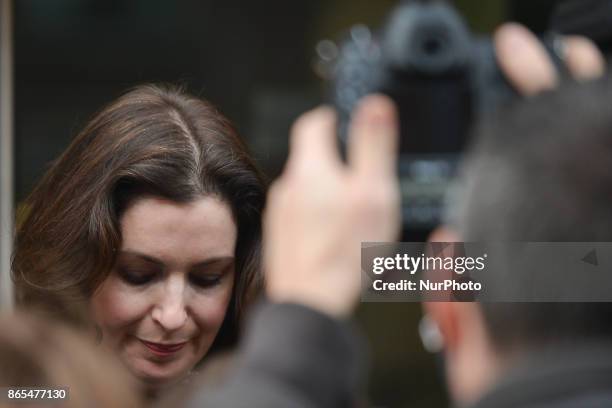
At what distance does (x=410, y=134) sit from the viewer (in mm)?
1132

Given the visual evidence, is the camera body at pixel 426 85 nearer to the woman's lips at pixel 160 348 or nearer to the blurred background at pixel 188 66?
the woman's lips at pixel 160 348

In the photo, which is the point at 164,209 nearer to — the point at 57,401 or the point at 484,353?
the point at 57,401

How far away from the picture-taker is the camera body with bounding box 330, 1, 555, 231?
1079 mm

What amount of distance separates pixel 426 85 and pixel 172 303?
0.50m

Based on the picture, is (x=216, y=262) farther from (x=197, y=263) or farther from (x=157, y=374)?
(x=157, y=374)

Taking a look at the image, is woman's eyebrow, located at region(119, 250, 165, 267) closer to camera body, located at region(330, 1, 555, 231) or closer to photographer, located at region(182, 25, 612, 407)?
camera body, located at region(330, 1, 555, 231)

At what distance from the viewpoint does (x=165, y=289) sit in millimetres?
1364

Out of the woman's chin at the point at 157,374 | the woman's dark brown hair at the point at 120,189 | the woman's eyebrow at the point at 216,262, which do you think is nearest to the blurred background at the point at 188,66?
the woman's dark brown hair at the point at 120,189

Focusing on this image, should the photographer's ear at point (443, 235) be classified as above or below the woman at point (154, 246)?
below

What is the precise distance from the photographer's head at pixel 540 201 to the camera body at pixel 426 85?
327 mm

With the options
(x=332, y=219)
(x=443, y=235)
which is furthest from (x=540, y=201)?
(x=443, y=235)

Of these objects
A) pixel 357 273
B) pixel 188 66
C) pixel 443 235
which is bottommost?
pixel 357 273

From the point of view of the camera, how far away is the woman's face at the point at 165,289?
4.47ft

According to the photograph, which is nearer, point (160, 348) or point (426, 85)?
point (426, 85)
